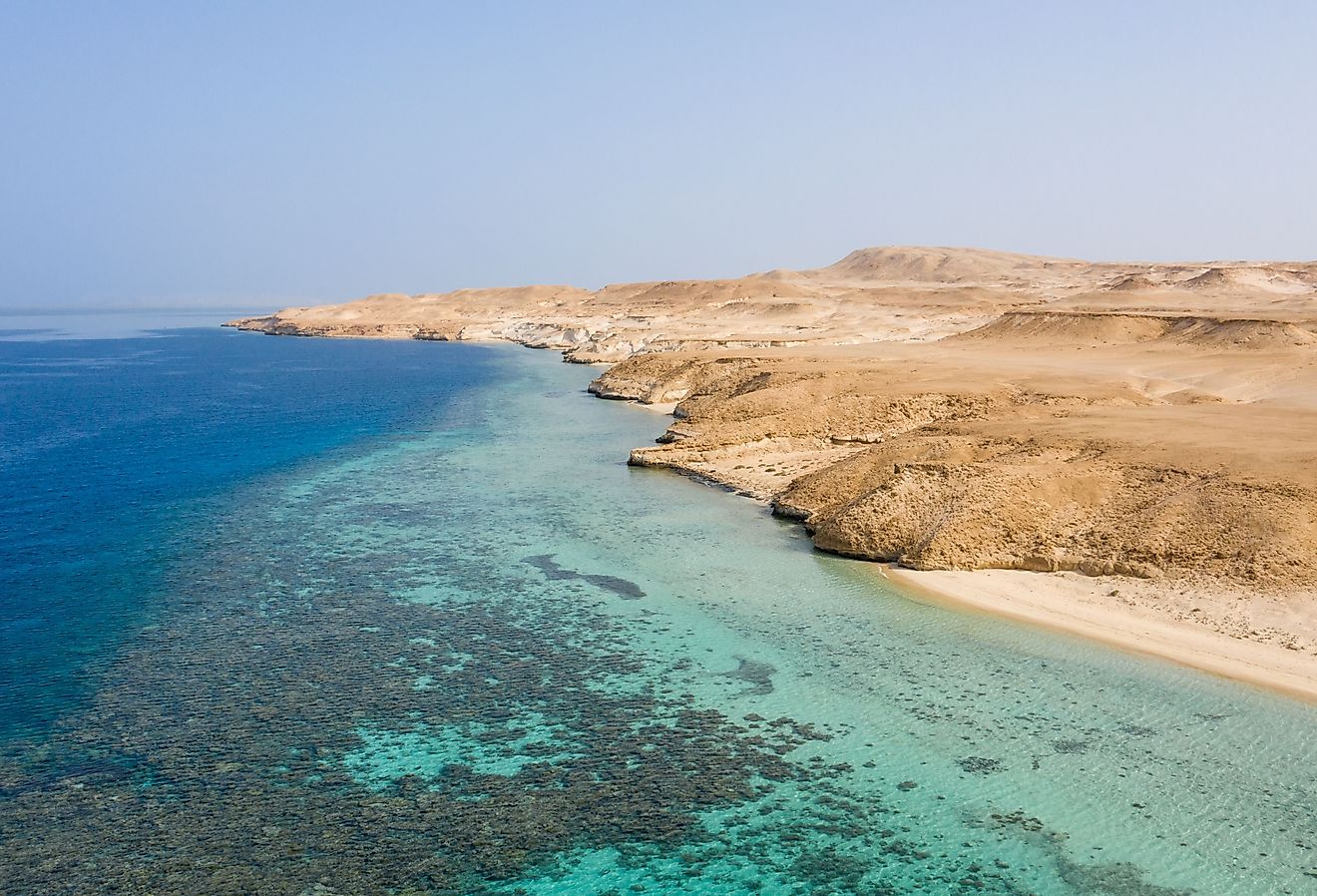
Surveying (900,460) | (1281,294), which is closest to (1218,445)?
(900,460)

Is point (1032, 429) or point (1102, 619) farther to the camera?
point (1032, 429)

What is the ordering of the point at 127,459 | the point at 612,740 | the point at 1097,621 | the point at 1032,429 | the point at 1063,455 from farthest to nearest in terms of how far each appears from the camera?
the point at 127,459 < the point at 1032,429 < the point at 1063,455 < the point at 1097,621 < the point at 612,740

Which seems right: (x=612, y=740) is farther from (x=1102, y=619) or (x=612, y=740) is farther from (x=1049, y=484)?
(x=1049, y=484)

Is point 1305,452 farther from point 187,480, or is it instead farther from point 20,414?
point 20,414

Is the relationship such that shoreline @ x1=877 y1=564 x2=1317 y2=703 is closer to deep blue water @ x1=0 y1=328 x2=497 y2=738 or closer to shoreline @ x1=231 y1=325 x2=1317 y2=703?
shoreline @ x1=231 y1=325 x2=1317 y2=703

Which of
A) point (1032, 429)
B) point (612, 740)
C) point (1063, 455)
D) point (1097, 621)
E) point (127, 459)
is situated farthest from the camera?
point (127, 459)

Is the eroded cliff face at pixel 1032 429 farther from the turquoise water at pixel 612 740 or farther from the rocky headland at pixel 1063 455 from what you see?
the turquoise water at pixel 612 740

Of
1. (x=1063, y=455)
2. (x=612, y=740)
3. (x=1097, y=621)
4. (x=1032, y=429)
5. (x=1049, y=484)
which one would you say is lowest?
(x=612, y=740)

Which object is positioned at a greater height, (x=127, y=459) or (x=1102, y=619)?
(x=127, y=459)

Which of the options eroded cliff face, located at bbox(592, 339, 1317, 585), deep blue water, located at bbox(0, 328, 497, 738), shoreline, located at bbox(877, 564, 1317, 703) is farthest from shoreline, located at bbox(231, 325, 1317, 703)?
deep blue water, located at bbox(0, 328, 497, 738)

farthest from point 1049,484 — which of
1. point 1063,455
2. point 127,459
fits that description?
point 127,459
